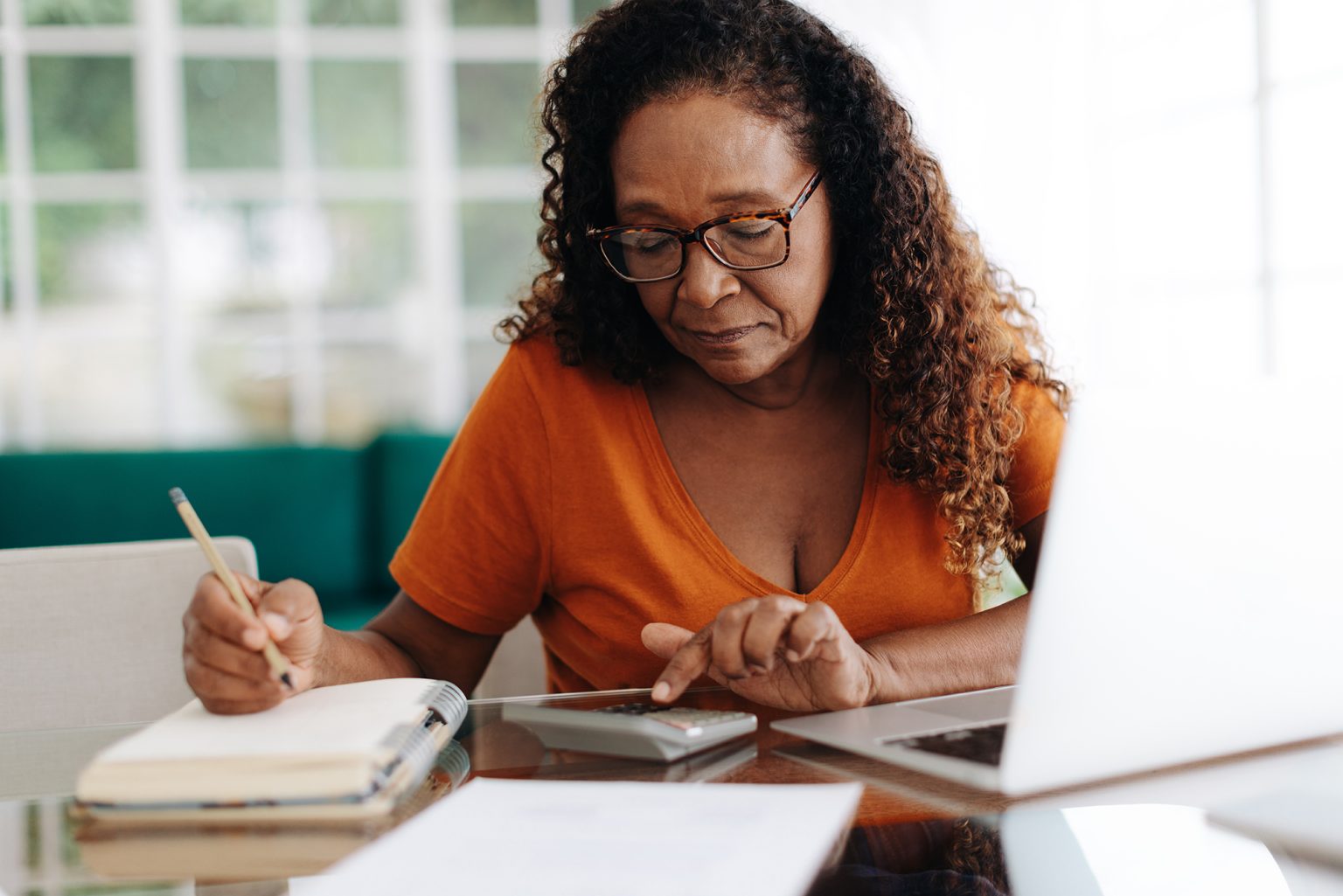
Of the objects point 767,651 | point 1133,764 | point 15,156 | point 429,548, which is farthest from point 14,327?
point 1133,764

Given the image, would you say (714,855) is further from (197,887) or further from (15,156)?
(15,156)

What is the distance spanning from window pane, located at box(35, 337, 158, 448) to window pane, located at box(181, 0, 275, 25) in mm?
1098

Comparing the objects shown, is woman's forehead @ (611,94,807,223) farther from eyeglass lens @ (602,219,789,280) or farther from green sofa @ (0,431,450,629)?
green sofa @ (0,431,450,629)

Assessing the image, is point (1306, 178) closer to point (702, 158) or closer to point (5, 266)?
point (702, 158)

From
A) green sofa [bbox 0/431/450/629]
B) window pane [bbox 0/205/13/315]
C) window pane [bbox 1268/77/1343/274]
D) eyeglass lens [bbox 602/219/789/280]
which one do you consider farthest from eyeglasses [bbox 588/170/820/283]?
window pane [bbox 0/205/13/315]

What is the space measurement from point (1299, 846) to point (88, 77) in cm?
421

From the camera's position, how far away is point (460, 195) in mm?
4062

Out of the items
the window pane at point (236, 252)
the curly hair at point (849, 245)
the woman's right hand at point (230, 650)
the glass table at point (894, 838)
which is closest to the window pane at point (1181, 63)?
the curly hair at point (849, 245)

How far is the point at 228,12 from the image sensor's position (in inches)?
153

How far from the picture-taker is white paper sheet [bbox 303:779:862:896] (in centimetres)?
59

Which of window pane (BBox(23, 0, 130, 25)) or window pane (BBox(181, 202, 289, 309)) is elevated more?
window pane (BBox(23, 0, 130, 25))

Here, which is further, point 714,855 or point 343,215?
point 343,215

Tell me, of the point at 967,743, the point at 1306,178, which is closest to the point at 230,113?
the point at 1306,178

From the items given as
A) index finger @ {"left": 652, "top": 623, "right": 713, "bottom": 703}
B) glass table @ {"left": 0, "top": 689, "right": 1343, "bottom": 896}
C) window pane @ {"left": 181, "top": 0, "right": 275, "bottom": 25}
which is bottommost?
glass table @ {"left": 0, "top": 689, "right": 1343, "bottom": 896}
